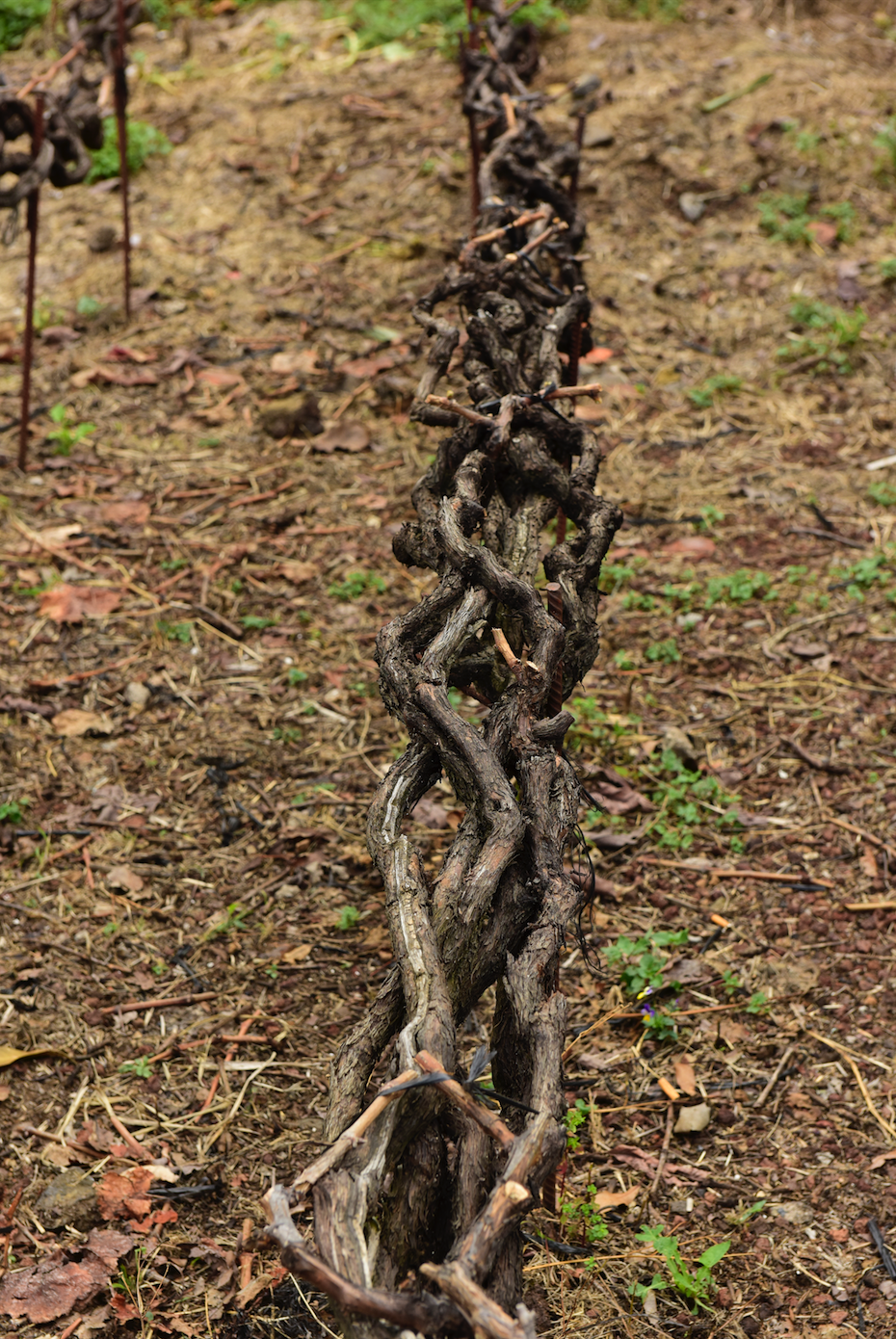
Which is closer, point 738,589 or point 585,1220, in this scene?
point 585,1220

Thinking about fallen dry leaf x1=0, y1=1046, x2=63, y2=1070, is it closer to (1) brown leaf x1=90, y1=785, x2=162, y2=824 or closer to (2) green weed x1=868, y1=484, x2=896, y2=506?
(1) brown leaf x1=90, y1=785, x2=162, y2=824

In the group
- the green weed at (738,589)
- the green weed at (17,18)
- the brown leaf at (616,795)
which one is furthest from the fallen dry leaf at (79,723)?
the green weed at (17,18)

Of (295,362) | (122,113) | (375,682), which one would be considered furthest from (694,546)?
(122,113)

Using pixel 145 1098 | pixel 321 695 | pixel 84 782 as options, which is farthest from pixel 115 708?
pixel 145 1098

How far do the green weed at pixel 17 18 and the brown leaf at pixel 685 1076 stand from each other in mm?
7946

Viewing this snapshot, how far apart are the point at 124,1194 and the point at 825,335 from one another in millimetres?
A: 4499

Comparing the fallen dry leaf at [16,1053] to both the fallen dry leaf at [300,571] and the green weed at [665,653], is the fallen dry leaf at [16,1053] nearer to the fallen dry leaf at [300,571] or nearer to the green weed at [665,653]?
the fallen dry leaf at [300,571]

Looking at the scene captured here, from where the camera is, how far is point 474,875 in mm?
1438

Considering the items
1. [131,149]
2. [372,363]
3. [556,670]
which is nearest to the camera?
[556,670]

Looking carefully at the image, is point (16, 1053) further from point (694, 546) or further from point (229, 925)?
point (694, 546)

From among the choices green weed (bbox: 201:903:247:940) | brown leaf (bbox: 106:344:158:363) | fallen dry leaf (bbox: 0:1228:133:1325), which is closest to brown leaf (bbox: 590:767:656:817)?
green weed (bbox: 201:903:247:940)

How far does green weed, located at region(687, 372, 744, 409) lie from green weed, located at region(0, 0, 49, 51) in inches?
220

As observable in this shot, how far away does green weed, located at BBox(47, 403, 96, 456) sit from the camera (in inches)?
180

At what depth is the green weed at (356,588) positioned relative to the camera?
153 inches
